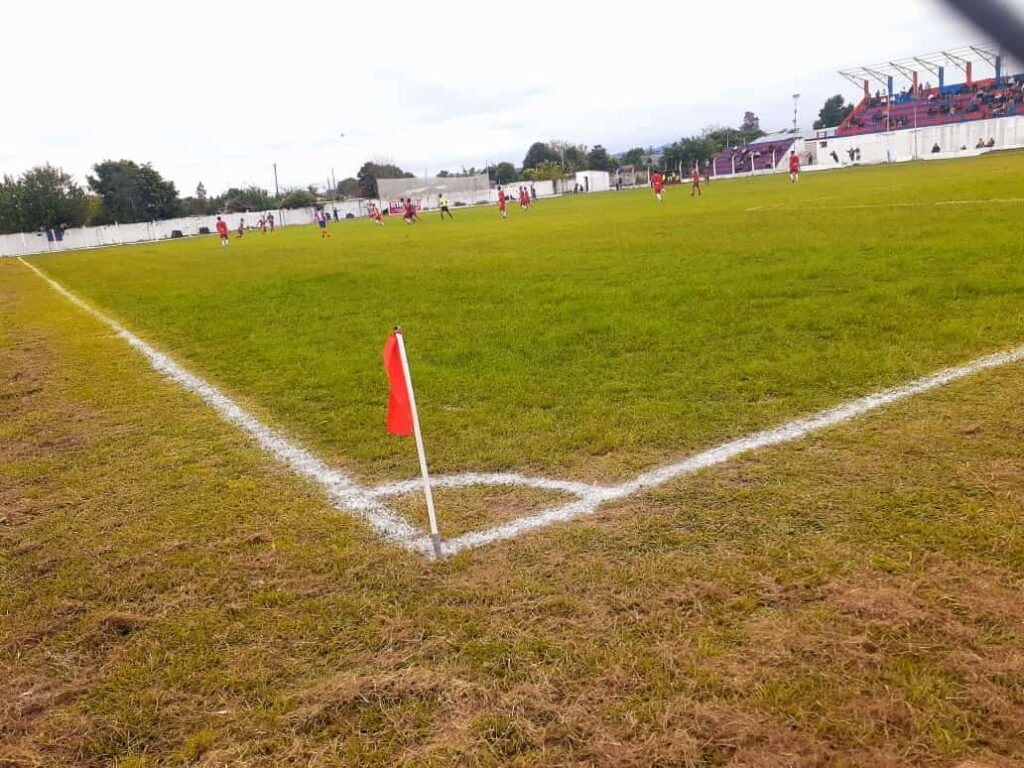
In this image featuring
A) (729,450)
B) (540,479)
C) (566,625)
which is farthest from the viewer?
(729,450)

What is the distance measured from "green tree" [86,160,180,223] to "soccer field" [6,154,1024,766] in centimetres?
8040

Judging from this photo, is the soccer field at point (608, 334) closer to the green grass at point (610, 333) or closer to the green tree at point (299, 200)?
the green grass at point (610, 333)

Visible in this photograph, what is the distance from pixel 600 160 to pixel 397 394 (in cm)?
12242

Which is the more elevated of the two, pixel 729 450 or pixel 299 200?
pixel 299 200

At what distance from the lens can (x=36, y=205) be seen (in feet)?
219

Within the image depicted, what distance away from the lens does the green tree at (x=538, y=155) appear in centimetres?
12762

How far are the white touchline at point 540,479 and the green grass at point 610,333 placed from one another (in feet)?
0.55

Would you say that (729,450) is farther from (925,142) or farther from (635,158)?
(635,158)

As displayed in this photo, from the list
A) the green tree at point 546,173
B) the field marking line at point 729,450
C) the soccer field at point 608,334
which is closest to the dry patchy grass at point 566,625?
the field marking line at point 729,450

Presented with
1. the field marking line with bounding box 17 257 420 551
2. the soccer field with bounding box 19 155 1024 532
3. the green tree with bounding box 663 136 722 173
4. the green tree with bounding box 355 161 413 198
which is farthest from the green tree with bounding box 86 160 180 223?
the field marking line with bounding box 17 257 420 551

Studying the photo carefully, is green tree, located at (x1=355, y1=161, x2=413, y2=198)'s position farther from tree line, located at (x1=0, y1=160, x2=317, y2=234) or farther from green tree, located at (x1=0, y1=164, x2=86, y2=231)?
green tree, located at (x1=0, y1=164, x2=86, y2=231)

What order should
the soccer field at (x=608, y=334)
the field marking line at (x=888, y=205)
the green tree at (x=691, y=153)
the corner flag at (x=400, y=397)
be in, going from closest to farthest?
1. the corner flag at (x=400, y=397)
2. the soccer field at (x=608, y=334)
3. the field marking line at (x=888, y=205)
4. the green tree at (x=691, y=153)

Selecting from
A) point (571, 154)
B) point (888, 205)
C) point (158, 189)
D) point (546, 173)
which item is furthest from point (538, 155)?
point (888, 205)

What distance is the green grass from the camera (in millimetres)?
5531
